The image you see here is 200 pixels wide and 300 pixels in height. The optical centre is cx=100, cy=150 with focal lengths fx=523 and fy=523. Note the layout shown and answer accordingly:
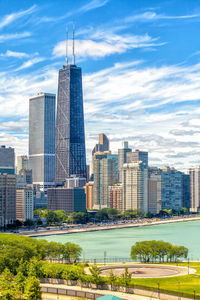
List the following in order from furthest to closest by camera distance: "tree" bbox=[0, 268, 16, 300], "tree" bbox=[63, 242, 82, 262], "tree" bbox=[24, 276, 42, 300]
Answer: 1. "tree" bbox=[63, 242, 82, 262]
2. "tree" bbox=[24, 276, 42, 300]
3. "tree" bbox=[0, 268, 16, 300]

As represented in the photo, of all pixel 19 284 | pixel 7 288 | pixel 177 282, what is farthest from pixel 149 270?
pixel 7 288

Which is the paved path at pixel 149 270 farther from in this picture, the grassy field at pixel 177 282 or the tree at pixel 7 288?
the tree at pixel 7 288

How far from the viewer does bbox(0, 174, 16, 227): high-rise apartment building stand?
190 metres

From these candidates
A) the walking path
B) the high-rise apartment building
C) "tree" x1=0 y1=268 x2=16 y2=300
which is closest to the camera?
"tree" x1=0 y1=268 x2=16 y2=300

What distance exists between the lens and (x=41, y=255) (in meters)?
85.1


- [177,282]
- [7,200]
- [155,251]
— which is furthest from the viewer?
[7,200]

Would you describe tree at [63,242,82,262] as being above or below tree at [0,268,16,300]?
below

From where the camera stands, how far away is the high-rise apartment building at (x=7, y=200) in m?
190

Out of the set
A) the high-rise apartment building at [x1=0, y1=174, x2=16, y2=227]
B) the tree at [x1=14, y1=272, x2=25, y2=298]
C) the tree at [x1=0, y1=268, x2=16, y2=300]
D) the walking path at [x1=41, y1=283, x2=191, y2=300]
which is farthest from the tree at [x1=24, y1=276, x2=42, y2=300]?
the high-rise apartment building at [x1=0, y1=174, x2=16, y2=227]

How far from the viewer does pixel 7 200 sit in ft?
631

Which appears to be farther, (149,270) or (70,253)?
(70,253)

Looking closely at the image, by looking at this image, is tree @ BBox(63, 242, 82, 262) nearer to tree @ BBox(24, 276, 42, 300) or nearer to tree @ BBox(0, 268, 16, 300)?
tree @ BBox(0, 268, 16, 300)

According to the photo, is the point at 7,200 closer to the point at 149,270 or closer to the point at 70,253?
the point at 70,253

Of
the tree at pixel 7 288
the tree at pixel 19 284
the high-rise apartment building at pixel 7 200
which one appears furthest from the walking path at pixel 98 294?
the high-rise apartment building at pixel 7 200
